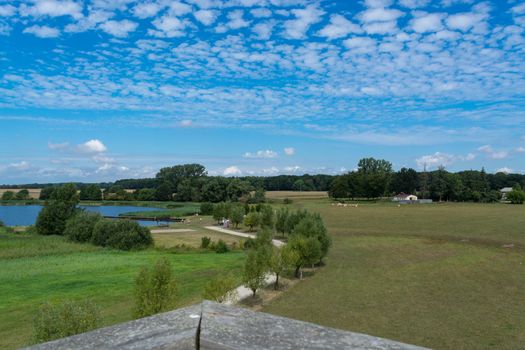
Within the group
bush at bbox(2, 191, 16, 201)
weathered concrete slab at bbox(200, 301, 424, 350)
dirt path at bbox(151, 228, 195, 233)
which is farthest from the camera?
bush at bbox(2, 191, 16, 201)

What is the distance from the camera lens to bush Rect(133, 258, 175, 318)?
46.5ft

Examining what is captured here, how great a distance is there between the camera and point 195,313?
9.89ft

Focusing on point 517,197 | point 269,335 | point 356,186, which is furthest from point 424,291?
point 517,197

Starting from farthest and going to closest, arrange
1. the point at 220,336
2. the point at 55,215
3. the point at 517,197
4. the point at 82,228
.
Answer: the point at 517,197, the point at 55,215, the point at 82,228, the point at 220,336

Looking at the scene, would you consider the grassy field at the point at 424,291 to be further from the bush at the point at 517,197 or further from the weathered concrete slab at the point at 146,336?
the bush at the point at 517,197

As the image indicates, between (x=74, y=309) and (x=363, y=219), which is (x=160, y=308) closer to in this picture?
(x=74, y=309)

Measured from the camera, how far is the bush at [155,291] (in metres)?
14.2

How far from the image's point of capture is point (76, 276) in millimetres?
29891

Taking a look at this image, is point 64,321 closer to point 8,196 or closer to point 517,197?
point 517,197

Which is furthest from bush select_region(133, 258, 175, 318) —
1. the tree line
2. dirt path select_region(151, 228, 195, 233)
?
the tree line

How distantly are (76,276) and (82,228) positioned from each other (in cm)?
2612

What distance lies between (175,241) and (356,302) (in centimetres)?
3368

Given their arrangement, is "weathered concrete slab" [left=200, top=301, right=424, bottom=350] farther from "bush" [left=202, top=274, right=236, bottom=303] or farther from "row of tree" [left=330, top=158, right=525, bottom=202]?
"row of tree" [left=330, top=158, right=525, bottom=202]

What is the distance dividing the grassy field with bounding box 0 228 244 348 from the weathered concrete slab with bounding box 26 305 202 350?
16292 millimetres
